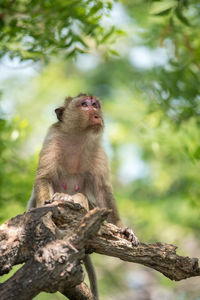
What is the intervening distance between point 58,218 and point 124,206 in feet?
22.8

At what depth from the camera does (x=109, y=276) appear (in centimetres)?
1341

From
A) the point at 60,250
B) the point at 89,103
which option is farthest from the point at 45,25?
the point at 60,250

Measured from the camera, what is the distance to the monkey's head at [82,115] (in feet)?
19.2

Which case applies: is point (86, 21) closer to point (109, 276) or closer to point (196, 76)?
Result: point (196, 76)

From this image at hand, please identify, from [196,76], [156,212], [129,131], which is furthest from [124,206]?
[196,76]

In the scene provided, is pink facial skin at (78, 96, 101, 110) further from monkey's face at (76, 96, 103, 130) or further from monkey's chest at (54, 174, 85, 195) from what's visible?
monkey's chest at (54, 174, 85, 195)

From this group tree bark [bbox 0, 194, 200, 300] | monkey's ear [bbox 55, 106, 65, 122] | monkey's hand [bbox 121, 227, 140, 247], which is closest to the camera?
tree bark [bbox 0, 194, 200, 300]

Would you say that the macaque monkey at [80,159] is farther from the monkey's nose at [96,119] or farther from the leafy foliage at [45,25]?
the leafy foliage at [45,25]

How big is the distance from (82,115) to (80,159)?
1.92ft

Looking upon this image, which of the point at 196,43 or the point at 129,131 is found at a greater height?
the point at 129,131

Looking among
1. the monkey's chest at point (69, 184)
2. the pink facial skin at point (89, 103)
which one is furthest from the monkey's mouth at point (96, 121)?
the monkey's chest at point (69, 184)

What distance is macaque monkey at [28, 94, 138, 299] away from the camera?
579 cm

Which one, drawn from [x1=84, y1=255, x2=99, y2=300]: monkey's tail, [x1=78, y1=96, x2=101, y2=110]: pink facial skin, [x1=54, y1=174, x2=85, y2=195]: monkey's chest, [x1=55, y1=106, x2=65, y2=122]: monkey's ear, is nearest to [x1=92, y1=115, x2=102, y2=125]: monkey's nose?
[x1=78, y1=96, x2=101, y2=110]: pink facial skin

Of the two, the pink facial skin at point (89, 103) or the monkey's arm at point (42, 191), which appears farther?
the pink facial skin at point (89, 103)
